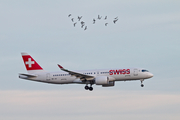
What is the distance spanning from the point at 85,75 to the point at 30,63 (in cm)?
1540

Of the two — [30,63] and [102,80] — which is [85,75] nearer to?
[102,80]

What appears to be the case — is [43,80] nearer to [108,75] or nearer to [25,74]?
[25,74]

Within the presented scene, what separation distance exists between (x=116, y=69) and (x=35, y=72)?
18523 millimetres

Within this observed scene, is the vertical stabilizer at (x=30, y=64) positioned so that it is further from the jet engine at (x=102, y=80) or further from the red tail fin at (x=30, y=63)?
the jet engine at (x=102, y=80)

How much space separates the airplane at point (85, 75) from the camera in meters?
73.6

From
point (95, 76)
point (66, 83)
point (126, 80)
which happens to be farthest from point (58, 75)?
point (126, 80)

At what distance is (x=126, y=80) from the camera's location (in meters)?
74.4

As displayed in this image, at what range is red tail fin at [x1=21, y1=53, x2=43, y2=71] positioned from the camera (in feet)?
270

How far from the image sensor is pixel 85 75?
7431 cm

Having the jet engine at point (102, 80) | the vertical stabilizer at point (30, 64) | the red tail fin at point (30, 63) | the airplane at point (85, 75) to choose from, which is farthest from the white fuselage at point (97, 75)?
the red tail fin at point (30, 63)

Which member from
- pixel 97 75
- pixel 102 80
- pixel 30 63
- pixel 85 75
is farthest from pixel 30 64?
pixel 102 80

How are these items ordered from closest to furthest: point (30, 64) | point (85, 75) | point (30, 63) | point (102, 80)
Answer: point (102, 80) → point (85, 75) → point (30, 64) → point (30, 63)

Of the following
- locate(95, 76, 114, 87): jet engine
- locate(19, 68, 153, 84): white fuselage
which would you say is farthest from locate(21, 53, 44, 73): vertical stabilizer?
locate(95, 76, 114, 87): jet engine

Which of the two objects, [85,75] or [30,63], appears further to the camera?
[30,63]
